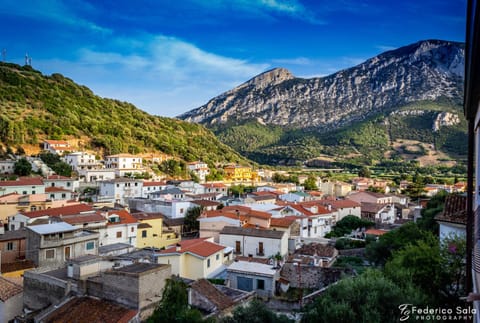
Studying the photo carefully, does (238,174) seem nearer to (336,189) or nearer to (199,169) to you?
(199,169)

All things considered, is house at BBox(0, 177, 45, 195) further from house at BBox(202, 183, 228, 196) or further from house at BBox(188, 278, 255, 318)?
house at BBox(188, 278, 255, 318)

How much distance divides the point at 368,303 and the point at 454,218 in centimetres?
359

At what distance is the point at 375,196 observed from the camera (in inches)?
2080

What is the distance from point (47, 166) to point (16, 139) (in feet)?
39.9

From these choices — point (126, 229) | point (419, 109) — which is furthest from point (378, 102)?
point (126, 229)

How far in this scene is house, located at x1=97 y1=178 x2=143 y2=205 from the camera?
4528 cm

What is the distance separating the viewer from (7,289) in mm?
16609

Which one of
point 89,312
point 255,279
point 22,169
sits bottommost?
point 255,279

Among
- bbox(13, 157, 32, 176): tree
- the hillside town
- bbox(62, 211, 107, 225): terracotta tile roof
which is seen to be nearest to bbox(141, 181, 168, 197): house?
the hillside town

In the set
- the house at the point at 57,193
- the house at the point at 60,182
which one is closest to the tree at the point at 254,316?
the house at the point at 57,193

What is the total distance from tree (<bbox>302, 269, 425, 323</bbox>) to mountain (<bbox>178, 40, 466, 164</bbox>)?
353 ft

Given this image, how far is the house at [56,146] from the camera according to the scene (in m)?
59.6

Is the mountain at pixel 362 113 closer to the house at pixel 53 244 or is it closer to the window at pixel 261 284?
the house at pixel 53 244

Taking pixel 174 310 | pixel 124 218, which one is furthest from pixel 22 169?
pixel 174 310
